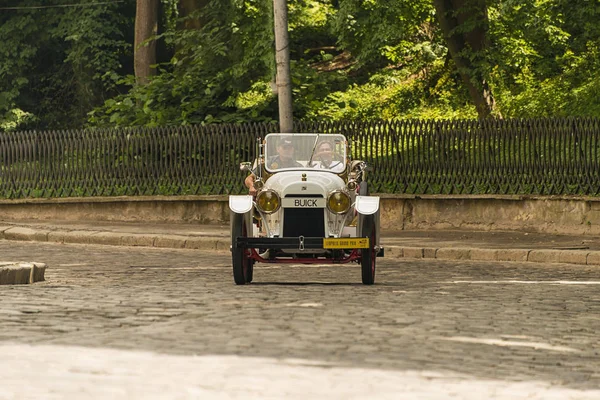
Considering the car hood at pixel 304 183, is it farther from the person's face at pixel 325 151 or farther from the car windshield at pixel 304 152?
the person's face at pixel 325 151

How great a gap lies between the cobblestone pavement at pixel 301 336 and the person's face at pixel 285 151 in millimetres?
1477

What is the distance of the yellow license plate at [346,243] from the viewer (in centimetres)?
1544

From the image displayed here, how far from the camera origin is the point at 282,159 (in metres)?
16.8

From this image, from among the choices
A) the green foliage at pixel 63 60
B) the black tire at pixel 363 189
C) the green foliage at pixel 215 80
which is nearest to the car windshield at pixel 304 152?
the black tire at pixel 363 189

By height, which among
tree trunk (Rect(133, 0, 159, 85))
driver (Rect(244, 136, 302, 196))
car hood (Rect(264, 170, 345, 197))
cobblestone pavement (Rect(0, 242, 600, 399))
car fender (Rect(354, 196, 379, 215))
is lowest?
cobblestone pavement (Rect(0, 242, 600, 399))

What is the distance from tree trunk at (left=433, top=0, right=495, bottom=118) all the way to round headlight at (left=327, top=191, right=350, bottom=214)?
1595 centimetres

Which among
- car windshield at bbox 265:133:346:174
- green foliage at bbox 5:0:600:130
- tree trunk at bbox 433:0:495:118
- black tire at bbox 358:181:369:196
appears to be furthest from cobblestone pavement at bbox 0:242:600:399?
tree trunk at bbox 433:0:495:118

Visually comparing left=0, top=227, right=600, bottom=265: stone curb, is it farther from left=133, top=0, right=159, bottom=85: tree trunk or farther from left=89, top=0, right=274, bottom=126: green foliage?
left=133, top=0, right=159, bottom=85: tree trunk

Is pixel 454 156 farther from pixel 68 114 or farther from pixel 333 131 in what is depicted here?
pixel 68 114

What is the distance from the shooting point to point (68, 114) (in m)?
48.6

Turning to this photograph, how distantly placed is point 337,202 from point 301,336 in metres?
5.58

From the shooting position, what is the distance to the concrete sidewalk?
68.0 feet

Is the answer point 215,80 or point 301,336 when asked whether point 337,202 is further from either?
point 215,80

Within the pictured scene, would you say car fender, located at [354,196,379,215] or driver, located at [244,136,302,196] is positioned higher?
driver, located at [244,136,302,196]
